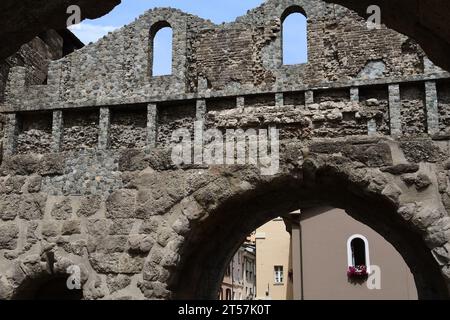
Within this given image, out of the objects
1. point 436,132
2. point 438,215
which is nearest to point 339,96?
point 436,132

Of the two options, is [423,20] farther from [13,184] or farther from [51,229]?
[13,184]

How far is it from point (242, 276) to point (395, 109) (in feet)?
112

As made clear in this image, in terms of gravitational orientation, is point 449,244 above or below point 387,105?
below

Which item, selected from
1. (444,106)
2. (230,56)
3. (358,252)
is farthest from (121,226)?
(230,56)

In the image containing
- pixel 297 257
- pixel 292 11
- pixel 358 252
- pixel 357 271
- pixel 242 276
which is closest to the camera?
pixel 357 271

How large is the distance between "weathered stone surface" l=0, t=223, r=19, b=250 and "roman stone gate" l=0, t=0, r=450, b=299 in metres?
0.01

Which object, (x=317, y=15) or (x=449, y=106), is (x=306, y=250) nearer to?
(x=317, y=15)

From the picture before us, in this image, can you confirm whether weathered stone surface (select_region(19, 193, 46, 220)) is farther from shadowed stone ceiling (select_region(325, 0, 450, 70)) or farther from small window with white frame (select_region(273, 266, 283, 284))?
small window with white frame (select_region(273, 266, 283, 284))

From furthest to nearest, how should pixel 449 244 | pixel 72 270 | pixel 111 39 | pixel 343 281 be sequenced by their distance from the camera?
pixel 111 39
pixel 343 281
pixel 72 270
pixel 449 244

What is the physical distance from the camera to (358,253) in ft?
56.8

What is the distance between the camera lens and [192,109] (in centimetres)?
665

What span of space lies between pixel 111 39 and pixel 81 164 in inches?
573

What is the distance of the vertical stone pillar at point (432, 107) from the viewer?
589 centimetres

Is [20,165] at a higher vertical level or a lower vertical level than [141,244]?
higher
